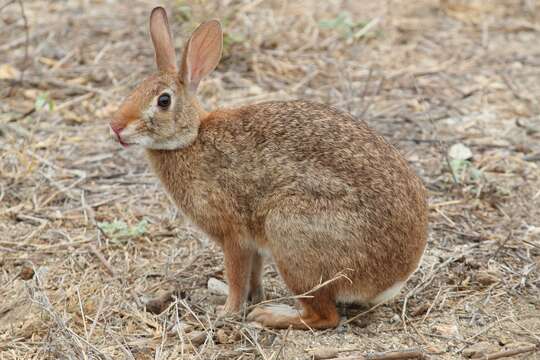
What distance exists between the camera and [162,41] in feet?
18.5

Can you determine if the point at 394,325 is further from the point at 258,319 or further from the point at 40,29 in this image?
the point at 40,29

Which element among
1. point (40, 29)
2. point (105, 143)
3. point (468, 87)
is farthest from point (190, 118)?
point (40, 29)

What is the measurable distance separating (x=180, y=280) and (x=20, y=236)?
50.9 inches

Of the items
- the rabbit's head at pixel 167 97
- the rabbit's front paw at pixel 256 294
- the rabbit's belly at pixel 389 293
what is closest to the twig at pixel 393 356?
the rabbit's belly at pixel 389 293

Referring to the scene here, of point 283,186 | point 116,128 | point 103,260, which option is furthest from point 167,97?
point 103,260

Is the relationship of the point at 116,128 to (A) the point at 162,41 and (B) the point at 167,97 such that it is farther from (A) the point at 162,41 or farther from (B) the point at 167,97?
(A) the point at 162,41

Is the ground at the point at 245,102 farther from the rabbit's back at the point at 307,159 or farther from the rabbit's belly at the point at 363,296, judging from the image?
the rabbit's back at the point at 307,159

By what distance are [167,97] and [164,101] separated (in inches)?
1.3

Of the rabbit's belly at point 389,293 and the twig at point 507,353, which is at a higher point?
the rabbit's belly at point 389,293

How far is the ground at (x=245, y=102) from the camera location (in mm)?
5070

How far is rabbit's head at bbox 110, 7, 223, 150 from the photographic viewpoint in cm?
520

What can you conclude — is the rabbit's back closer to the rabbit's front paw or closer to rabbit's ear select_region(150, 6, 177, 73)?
rabbit's ear select_region(150, 6, 177, 73)

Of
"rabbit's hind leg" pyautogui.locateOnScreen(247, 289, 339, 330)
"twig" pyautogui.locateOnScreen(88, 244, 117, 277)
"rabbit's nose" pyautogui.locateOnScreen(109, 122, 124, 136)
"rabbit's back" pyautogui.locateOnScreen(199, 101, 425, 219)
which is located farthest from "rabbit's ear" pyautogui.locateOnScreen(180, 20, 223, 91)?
"rabbit's hind leg" pyautogui.locateOnScreen(247, 289, 339, 330)

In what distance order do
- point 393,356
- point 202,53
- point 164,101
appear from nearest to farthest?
point 393,356, point 164,101, point 202,53
